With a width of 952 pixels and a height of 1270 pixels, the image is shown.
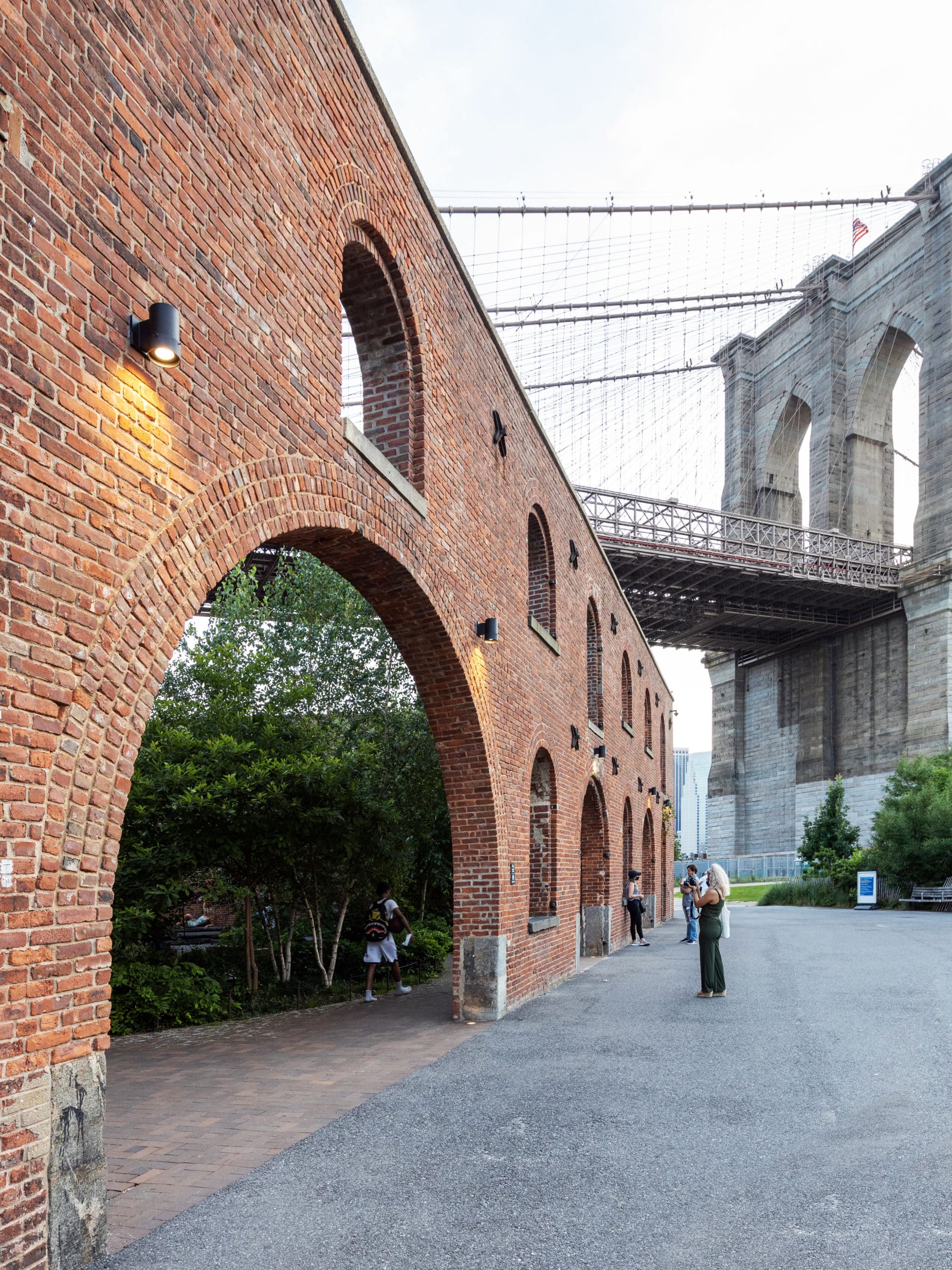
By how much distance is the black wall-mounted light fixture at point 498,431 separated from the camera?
10.3m

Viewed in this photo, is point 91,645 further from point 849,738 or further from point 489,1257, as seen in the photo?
point 849,738

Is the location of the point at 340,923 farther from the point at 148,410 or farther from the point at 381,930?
the point at 148,410

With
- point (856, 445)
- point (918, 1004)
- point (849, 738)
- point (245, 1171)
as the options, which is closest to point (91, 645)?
point (245, 1171)

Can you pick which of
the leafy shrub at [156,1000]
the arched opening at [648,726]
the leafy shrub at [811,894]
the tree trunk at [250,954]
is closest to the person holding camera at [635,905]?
the arched opening at [648,726]

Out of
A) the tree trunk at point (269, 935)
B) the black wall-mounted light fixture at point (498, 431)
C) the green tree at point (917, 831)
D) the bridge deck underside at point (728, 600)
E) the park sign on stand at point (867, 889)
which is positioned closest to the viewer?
the black wall-mounted light fixture at point (498, 431)

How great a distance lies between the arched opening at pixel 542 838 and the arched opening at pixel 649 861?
37.2ft

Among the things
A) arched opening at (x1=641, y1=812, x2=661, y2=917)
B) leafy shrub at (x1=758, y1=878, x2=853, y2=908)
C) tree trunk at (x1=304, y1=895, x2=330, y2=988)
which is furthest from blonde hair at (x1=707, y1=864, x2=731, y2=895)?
leafy shrub at (x1=758, y1=878, x2=853, y2=908)

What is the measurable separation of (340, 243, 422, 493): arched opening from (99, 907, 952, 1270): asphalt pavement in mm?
4472

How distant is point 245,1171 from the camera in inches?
193

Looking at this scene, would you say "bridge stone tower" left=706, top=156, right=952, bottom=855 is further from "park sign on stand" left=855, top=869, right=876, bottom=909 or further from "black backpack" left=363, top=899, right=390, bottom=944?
"black backpack" left=363, top=899, right=390, bottom=944

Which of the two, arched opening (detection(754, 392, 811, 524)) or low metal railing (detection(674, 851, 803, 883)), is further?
arched opening (detection(754, 392, 811, 524))

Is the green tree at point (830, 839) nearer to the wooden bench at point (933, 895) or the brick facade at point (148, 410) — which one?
the wooden bench at point (933, 895)

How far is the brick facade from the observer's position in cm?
365

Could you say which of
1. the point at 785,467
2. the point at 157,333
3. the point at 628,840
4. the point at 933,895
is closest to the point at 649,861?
the point at 628,840
